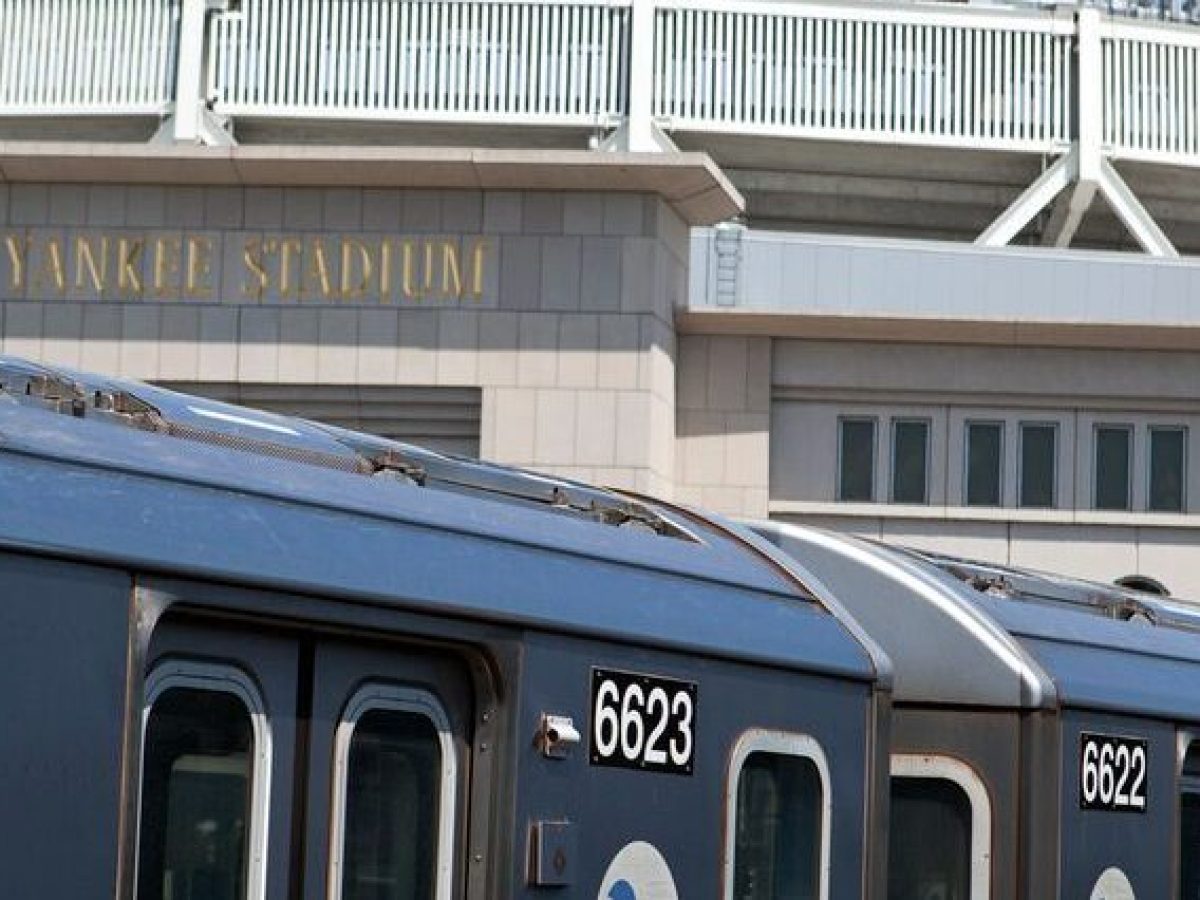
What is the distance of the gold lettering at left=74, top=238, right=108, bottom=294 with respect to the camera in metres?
28.9

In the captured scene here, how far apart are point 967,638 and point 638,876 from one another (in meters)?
2.07

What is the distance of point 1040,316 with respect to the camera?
3127cm

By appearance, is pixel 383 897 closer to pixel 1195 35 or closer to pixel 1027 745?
pixel 1027 745

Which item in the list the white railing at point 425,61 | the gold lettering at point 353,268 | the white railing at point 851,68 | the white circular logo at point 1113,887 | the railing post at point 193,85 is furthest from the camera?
the white railing at point 851,68

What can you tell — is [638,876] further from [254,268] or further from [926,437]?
[926,437]

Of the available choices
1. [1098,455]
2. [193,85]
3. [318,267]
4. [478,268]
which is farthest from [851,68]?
[318,267]

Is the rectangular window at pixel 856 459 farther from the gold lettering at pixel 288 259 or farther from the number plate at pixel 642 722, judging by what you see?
the number plate at pixel 642 722

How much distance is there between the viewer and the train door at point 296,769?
6.34 m

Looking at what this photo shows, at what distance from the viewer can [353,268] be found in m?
28.8

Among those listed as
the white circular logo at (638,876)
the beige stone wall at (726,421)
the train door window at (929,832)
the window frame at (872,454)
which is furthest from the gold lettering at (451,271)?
the white circular logo at (638,876)

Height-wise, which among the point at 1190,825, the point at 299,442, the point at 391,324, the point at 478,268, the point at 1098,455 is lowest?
the point at 1190,825

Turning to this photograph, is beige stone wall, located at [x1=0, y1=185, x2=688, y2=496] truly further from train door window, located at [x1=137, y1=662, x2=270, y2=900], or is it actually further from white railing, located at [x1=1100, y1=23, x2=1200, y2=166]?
train door window, located at [x1=137, y1=662, x2=270, y2=900]

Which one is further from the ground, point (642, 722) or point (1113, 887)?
point (642, 722)

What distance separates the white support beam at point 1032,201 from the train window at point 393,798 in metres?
33.9
